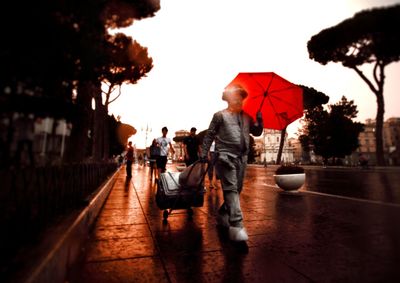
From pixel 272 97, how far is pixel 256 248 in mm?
3127

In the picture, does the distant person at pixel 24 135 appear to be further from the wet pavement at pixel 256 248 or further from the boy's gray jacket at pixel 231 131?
the boy's gray jacket at pixel 231 131

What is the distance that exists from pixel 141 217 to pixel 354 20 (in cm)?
411

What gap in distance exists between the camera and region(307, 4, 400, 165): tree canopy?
176cm

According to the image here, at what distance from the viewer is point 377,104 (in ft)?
9.53

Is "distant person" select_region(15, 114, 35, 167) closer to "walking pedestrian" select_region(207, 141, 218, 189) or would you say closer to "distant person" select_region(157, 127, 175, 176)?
"walking pedestrian" select_region(207, 141, 218, 189)

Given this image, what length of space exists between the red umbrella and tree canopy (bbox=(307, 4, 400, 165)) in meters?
2.12

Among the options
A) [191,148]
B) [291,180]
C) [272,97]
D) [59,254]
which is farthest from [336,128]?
[59,254]

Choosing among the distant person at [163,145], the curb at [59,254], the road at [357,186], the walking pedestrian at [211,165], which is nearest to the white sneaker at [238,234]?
the walking pedestrian at [211,165]

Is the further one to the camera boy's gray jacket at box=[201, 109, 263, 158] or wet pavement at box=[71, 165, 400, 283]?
boy's gray jacket at box=[201, 109, 263, 158]

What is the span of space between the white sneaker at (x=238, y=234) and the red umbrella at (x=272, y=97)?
105 inches

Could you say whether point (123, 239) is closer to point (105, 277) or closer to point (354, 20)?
point (105, 277)

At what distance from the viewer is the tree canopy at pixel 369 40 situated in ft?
5.78

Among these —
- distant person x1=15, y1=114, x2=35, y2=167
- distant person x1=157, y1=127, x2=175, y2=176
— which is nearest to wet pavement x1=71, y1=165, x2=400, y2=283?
distant person x1=15, y1=114, x2=35, y2=167

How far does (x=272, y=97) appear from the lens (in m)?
5.30
